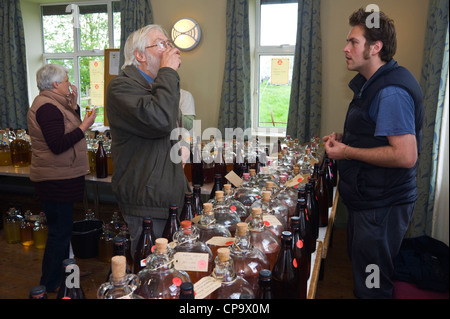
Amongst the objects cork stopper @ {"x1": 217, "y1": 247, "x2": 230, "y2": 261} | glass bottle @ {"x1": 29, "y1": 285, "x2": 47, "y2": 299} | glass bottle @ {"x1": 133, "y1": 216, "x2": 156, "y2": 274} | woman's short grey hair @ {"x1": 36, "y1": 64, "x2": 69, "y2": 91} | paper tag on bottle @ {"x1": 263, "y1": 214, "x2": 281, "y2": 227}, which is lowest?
glass bottle @ {"x1": 133, "y1": 216, "x2": 156, "y2": 274}

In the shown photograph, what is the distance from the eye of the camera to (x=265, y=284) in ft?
2.64

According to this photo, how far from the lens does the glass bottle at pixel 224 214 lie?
4.25 ft

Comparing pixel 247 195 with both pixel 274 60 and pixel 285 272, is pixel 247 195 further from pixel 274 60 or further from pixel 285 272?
pixel 274 60

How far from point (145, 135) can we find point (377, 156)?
99cm

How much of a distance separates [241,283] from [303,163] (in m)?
1.65

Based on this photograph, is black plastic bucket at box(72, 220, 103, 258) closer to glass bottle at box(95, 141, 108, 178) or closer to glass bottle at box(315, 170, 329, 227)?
glass bottle at box(95, 141, 108, 178)

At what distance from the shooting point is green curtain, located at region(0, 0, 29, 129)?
5684mm

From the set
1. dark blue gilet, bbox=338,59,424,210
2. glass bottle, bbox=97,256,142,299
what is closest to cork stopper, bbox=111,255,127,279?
glass bottle, bbox=97,256,142,299

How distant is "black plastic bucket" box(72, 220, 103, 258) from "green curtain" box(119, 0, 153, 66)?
9.54 feet

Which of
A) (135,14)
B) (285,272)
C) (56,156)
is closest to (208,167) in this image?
(56,156)

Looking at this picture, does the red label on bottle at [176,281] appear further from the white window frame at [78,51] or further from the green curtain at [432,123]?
the white window frame at [78,51]

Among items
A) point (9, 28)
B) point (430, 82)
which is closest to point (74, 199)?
point (430, 82)
